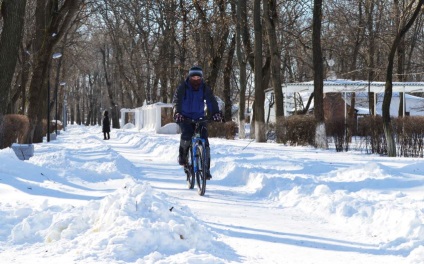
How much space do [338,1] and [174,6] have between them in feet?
33.2

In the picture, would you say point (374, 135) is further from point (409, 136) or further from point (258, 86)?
point (258, 86)

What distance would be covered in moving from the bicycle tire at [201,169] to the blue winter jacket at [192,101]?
515mm

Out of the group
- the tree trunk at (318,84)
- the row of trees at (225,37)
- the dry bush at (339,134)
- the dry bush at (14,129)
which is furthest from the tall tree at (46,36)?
the dry bush at (339,134)

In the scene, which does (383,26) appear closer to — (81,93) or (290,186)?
(290,186)

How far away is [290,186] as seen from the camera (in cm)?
906

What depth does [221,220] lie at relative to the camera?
6.59 metres

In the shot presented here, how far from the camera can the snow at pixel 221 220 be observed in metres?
4.73

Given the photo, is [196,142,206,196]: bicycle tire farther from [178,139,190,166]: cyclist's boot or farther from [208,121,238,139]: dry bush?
[208,121,238,139]: dry bush

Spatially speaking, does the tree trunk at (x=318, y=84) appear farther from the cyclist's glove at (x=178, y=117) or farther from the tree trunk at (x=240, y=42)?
the cyclist's glove at (x=178, y=117)

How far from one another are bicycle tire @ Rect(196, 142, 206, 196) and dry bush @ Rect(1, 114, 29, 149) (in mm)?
11457

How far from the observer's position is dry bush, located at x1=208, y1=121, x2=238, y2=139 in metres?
31.3

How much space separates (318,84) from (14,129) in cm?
1060

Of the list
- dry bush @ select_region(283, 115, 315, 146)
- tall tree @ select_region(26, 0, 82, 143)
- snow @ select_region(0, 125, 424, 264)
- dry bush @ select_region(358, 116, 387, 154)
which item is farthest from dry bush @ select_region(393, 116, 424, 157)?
tall tree @ select_region(26, 0, 82, 143)

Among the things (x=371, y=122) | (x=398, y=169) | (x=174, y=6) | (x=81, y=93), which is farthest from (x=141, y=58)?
(x=81, y=93)
